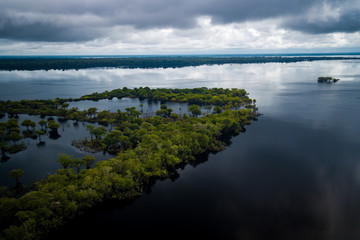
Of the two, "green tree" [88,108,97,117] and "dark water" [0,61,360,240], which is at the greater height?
"green tree" [88,108,97,117]

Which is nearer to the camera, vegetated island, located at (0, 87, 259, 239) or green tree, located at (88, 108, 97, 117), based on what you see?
vegetated island, located at (0, 87, 259, 239)

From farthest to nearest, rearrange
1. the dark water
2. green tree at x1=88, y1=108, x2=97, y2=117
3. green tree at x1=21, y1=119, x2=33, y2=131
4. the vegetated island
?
green tree at x1=88, y1=108, x2=97, y2=117 → green tree at x1=21, y1=119, x2=33, y2=131 → the dark water → the vegetated island

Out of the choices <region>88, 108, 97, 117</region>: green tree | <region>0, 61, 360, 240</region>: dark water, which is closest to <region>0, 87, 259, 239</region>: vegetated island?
<region>88, 108, 97, 117</region>: green tree

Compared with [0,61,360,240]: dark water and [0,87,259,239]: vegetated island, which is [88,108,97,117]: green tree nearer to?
[0,87,259,239]: vegetated island

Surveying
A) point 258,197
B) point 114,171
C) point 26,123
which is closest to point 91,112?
point 26,123

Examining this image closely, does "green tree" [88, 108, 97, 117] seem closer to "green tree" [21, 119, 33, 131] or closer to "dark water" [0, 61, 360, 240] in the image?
"green tree" [21, 119, 33, 131]

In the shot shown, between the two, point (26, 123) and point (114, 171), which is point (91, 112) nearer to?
point (26, 123)

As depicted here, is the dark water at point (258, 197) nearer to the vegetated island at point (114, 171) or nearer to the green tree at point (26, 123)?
the vegetated island at point (114, 171)

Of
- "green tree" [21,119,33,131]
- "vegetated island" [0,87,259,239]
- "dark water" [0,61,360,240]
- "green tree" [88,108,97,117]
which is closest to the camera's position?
"vegetated island" [0,87,259,239]

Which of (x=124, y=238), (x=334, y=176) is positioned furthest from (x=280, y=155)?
(x=124, y=238)

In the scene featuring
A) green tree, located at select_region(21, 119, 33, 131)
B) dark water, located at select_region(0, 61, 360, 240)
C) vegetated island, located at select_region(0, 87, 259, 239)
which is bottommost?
dark water, located at select_region(0, 61, 360, 240)

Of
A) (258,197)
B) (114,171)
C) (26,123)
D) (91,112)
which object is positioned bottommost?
(258,197)

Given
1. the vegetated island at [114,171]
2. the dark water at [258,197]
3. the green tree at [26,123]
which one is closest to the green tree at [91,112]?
the vegetated island at [114,171]

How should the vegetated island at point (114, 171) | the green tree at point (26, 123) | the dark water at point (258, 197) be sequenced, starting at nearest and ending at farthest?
the vegetated island at point (114, 171) < the dark water at point (258, 197) < the green tree at point (26, 123)
